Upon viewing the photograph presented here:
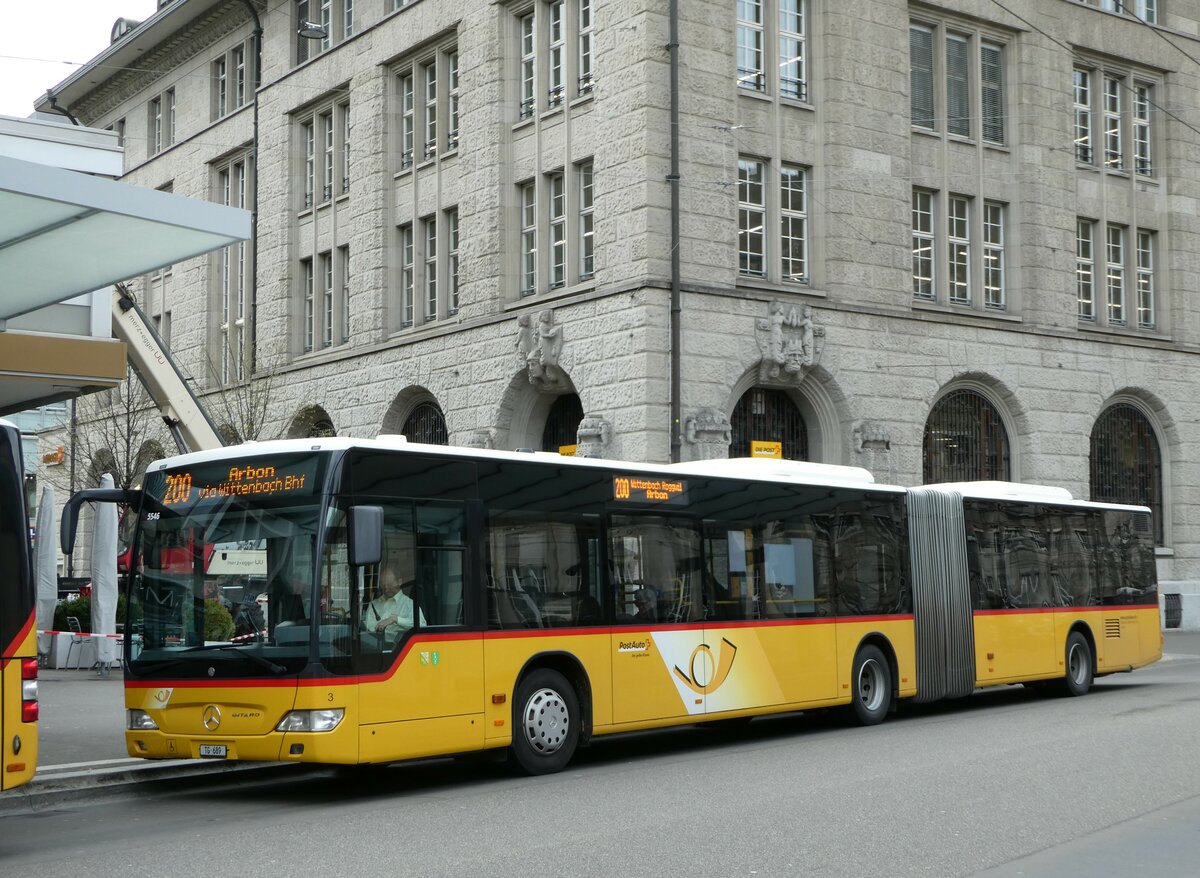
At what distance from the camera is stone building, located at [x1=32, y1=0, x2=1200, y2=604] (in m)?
27.5

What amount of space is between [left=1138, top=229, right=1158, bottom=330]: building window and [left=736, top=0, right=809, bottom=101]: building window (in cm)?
1071

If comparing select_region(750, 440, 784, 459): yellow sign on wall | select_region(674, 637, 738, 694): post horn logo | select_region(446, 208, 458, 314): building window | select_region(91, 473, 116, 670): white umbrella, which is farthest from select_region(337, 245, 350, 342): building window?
select_region(674, 637, 738, 694): post horn logo

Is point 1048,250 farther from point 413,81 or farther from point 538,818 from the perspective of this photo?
point 538,818

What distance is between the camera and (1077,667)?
A: 21016mm

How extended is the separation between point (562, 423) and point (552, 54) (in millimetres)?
7102

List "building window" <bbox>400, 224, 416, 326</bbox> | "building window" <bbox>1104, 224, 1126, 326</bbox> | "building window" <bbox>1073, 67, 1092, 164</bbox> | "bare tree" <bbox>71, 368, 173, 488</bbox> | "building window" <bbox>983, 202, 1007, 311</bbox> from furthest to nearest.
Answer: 1. "bare tree" <bbox>71, 368, 173, 488</bbox>
2. "building window" <bbox>1104, 224, 1126, 326</bbox>
3. "building window" <bbox>1073, 67, 1092, 164</bbox>
4. "building window" <bbox>400, 224, 416, 326</bbox>
5. "building window" <bbox>983, 202, 1007, 311</bbox>

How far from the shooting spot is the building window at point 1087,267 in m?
34.3

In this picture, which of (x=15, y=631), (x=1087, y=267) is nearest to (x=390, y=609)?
(x=15, y=631)

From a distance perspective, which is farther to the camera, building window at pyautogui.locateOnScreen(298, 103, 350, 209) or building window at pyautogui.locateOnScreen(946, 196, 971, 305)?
building window at pyautogui.locateOnScreen(298, 103, 350, 209)

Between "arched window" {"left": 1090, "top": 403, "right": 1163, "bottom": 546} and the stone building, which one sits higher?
the stone building

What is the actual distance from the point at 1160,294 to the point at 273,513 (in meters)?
28.9

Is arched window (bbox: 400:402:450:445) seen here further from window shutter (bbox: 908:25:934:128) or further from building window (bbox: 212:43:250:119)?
building window (bbox: 212:43:250:119)

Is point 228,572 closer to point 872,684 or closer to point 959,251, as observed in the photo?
point 872,684

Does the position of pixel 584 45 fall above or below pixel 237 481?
above
